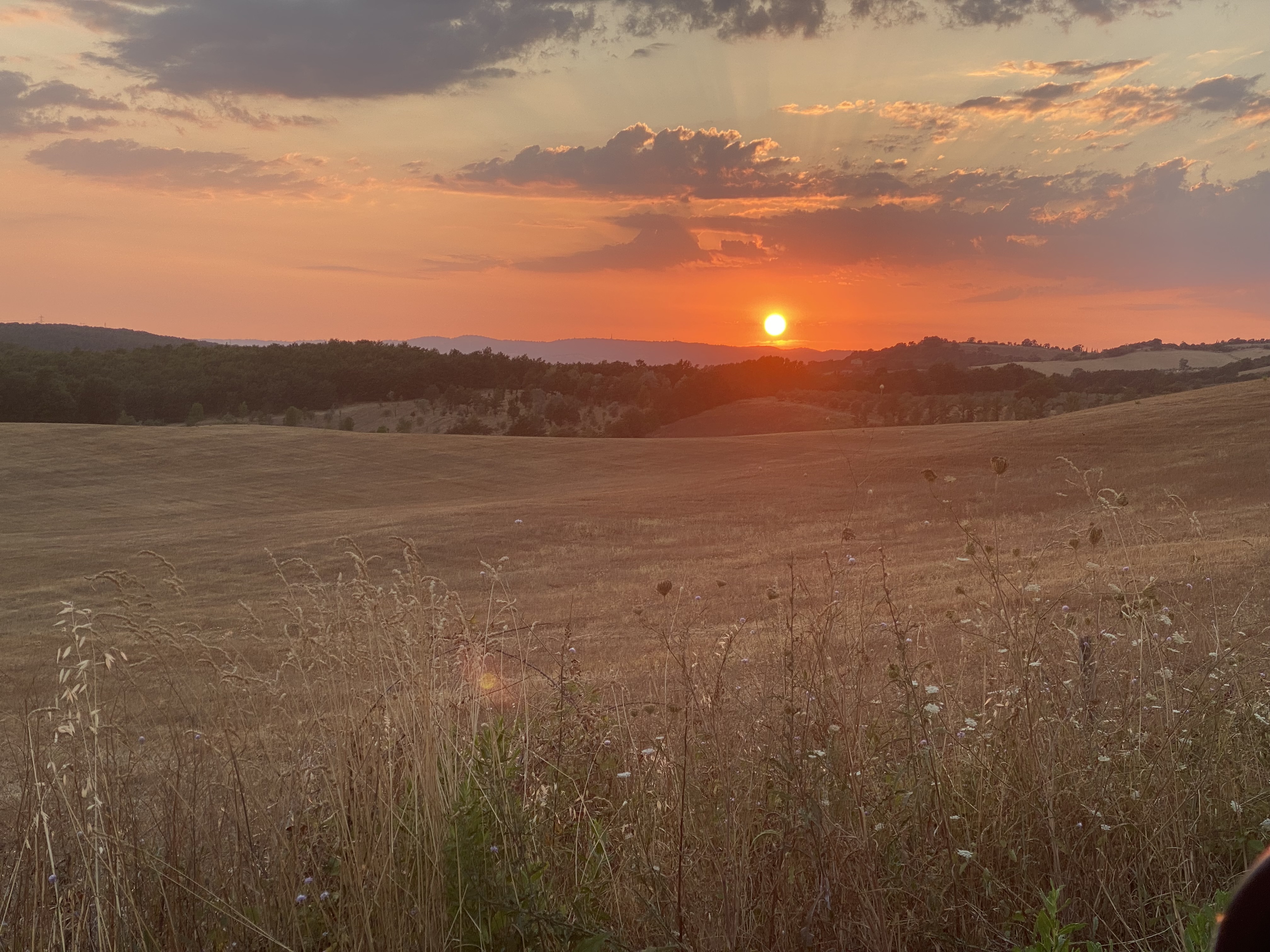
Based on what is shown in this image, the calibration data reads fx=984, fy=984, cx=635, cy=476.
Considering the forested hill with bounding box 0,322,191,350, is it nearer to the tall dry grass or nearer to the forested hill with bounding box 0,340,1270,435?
the forested hill with bounding box 0,340,1270,435

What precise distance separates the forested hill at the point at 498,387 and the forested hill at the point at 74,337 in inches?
2851

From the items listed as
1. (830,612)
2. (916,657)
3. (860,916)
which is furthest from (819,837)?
(916,657)

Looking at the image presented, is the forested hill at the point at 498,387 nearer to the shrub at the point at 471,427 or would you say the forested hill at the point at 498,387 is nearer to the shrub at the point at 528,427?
the shrub at the point at 528,427

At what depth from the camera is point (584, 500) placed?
3731cm

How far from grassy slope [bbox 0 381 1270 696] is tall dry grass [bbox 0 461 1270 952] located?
713cm

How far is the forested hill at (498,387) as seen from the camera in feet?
258

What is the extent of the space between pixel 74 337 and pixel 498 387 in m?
114

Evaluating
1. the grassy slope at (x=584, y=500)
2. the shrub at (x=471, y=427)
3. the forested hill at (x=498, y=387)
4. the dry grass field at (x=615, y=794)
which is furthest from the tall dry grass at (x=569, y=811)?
the shrub at (x=471, y=427)

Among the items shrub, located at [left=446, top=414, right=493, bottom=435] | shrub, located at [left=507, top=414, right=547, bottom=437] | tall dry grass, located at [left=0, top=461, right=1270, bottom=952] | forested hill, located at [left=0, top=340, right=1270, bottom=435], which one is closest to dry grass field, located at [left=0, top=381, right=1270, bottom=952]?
tall dry grass, located at [left=0, top=461, right=1270, bottom=952]

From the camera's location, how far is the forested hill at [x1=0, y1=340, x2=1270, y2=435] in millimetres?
78750

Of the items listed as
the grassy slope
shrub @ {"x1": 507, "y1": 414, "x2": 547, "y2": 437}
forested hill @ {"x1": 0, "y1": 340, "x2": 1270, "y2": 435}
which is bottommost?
the grassy slope

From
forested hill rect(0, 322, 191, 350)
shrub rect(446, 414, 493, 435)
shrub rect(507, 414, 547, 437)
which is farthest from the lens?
forested hill rect(0, 322, 191, 350)

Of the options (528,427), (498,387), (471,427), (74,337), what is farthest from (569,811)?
(74,337)

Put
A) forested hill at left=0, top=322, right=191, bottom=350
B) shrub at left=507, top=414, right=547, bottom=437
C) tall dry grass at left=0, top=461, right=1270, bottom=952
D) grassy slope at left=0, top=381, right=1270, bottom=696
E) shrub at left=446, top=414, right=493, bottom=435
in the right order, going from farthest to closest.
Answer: forested hill at left=0, top=322, right=191, bottom=350
shrub at left=507, top=414, right=547, bottom=437
shrub at left=446, top=414, right=493, bottom=435
grassy slope at left=0, top=381, right=1270, bottom=696
tall dry grass at left=0, top=461, right=1270, bottom=952
